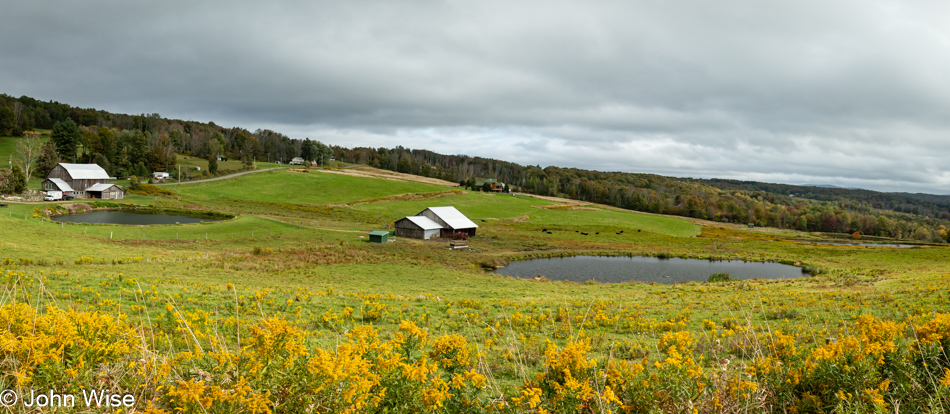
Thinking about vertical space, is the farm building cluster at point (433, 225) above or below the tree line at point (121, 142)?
below

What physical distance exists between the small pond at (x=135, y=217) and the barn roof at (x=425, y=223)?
26.7 meters

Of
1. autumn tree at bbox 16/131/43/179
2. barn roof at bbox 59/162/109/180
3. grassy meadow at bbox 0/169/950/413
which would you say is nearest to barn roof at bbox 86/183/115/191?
barn roof at bbox 59/162/109/180

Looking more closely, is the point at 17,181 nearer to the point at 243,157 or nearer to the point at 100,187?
the point at 100,187

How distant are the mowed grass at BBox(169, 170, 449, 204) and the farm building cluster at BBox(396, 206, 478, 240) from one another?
3660cm

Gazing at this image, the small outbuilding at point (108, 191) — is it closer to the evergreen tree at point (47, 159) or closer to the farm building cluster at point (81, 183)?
the farm building cluster at point (81, 183)

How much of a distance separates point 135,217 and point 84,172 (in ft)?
111

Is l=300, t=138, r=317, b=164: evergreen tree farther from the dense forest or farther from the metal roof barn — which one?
the metal roof barn

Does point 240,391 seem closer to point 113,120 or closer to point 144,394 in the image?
point 144,394

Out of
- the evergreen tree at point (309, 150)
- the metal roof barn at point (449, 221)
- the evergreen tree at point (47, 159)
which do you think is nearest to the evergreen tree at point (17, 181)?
the evergreen tree at point (47, 159)

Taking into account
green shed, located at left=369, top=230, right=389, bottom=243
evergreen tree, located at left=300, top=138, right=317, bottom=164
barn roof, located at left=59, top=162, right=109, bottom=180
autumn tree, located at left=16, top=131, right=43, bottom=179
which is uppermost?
evergreen tree, located at left=300, top=138, right=317, bottom=164

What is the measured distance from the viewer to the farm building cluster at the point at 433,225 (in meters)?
54.3

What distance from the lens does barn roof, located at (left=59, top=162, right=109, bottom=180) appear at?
76.9m

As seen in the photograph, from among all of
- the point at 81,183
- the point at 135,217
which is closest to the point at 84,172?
the point at 81,183

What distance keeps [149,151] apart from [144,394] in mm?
127230
